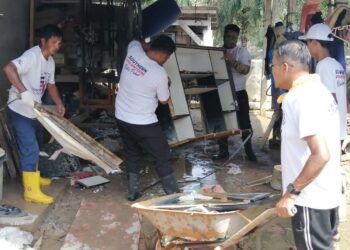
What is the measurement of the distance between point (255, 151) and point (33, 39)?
4.48 meters

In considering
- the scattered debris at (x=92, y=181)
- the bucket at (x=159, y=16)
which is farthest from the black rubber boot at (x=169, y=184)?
the bucket at (x=159, y=16)

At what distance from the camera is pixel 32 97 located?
4.75 metres

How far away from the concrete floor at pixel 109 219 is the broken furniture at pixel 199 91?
0.80m

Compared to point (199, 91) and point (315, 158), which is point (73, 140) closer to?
point (199, 91)

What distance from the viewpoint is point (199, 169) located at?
23.3 ft

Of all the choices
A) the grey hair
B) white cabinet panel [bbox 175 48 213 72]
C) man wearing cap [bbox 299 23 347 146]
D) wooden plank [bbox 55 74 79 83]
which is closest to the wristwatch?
the grey hair

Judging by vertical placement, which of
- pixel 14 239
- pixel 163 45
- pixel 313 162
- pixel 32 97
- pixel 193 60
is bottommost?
pixel 14 239

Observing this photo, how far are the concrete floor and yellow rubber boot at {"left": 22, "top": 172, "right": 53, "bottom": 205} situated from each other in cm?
9

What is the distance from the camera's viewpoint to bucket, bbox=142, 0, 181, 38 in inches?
309

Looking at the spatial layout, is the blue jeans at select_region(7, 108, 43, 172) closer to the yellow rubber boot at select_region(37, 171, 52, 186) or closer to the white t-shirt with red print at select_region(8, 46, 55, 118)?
the white t-shirt with red print at select_region(8, 46, 55, 118)

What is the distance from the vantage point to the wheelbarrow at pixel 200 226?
3271 millimetres

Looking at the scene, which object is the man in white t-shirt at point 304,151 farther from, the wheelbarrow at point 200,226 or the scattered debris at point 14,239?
the scattered debris at point 14,239

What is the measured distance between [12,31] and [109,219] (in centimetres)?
339

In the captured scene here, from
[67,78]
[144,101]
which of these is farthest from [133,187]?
[67,78]
